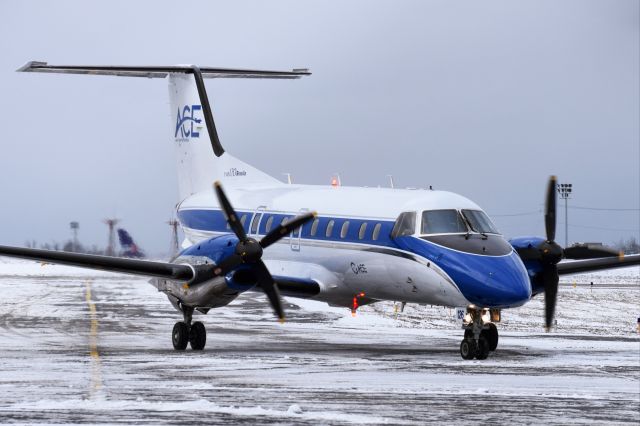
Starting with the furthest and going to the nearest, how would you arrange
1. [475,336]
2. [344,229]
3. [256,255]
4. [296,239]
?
1. [296,239]
2. [344,229]
3. [256,255]
4. [475,336]

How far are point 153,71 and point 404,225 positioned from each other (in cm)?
1003

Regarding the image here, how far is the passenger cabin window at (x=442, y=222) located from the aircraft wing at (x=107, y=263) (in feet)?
15.3

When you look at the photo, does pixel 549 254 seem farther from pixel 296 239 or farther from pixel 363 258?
pixel 296 239

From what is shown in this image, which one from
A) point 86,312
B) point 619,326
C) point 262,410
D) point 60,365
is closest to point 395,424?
point 262,410

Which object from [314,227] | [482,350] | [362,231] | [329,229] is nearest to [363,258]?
[362,231]

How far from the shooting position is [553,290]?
917 inches

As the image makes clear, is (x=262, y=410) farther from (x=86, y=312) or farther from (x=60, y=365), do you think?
(x=86, y=312)

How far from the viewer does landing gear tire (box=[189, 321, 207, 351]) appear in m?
23.5

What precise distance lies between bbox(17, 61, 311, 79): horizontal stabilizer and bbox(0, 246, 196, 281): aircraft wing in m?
7.60

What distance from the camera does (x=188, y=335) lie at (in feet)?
77.3

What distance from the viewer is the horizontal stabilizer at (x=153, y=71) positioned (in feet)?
94.3

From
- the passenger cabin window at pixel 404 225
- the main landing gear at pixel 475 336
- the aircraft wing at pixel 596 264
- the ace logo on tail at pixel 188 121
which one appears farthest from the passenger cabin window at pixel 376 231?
the ace logo on tail at pixel 188 121

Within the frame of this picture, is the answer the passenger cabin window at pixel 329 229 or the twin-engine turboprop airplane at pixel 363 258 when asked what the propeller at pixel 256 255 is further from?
the passenger cabin window at pixel 329 229

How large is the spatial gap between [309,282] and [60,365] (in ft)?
20.6
